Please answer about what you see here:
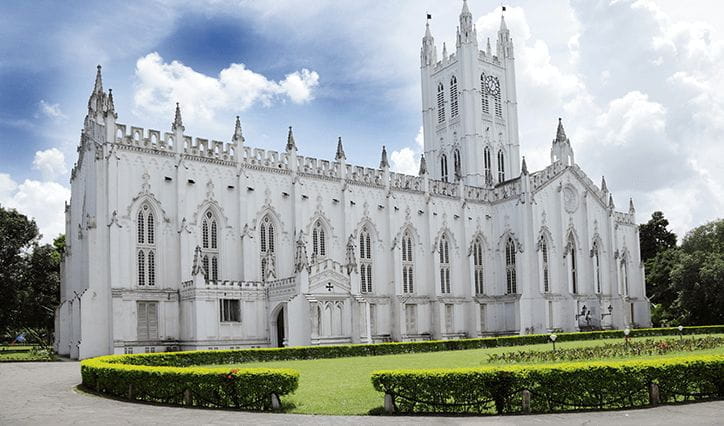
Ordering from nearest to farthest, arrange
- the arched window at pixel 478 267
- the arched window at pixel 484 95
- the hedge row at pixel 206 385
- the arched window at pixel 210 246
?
1. the hedge row at pixel 206 385
2. the arched window at pixel 210 246
3. the arched window at pixel 478 267
4. the arched window at pixel 484 95

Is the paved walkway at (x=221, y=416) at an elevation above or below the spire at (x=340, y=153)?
below

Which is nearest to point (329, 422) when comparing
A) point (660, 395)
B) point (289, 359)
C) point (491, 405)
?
point (491, 405)

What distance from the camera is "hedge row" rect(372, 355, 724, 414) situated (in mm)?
16578

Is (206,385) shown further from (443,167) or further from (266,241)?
(443,167)

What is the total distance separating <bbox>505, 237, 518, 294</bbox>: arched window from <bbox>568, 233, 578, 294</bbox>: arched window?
585 centimetres

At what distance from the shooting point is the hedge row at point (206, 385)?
17562 mm

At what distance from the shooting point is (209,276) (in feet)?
147

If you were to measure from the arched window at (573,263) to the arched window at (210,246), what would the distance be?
110ft

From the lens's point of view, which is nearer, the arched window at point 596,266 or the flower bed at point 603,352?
the flower bed at point 603,352

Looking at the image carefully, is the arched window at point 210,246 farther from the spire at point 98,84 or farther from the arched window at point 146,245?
the spire at point 98,84

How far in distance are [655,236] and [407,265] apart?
50681mm

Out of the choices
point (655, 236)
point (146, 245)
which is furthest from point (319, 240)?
point (655, 236)

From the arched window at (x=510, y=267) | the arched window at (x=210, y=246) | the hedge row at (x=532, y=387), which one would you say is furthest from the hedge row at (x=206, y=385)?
the arched window at (x=510, y=267)

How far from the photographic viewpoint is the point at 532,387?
1662 cm
